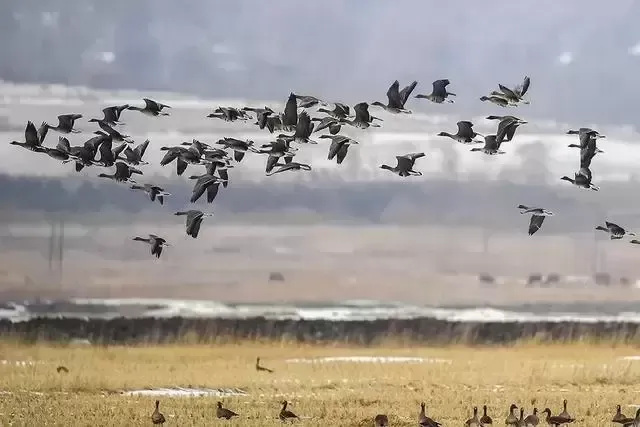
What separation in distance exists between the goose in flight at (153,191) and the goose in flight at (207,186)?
0.09m

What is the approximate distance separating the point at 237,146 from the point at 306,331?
0.66 m

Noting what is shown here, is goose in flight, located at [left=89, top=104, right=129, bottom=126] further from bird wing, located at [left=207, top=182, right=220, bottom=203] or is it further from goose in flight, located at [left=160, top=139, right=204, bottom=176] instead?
bird wing, located at [left=207, top=182, right=220, bottom=203]

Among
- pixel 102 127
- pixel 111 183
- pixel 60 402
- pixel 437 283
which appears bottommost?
pixel 60 402

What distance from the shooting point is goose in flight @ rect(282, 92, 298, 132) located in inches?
113

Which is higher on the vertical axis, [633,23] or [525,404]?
[633,23]

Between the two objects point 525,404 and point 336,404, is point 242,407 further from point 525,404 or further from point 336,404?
point 525,404

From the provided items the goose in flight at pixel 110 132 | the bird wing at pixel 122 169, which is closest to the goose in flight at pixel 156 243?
the bird wing at pixel 122 169

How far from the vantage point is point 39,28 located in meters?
2.96

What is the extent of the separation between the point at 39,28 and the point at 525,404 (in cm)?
205

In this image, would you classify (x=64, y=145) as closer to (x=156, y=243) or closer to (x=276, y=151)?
(x=156, y=243)

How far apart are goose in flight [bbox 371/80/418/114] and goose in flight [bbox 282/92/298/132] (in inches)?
11.7

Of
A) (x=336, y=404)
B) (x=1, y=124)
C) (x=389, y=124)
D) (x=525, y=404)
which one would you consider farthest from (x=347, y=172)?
(x=1, y=124)

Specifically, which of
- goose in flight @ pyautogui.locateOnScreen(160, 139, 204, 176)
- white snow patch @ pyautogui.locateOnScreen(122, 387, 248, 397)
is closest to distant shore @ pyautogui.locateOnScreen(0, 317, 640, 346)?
white snow patch @ pyautogui.locateOnScreen(122, 387, 248, 397)

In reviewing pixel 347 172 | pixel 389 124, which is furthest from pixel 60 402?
pixel 389 124
